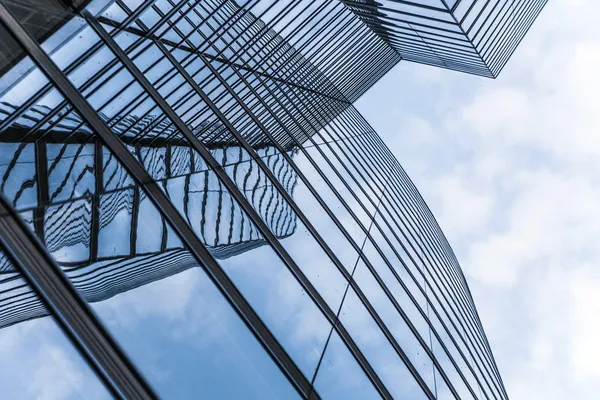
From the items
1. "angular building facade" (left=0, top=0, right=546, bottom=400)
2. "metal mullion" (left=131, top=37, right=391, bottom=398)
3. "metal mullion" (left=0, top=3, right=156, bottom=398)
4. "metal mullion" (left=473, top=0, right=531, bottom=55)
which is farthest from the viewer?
"metal mullion" (left=473, top=0, right=531, bottom=55)

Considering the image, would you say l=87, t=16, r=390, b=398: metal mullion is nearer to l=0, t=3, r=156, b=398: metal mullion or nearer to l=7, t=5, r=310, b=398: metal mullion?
l=7, t=5, r=310, b=398: metal mullion

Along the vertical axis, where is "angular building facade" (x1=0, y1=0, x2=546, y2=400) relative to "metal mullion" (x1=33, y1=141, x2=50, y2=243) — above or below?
below

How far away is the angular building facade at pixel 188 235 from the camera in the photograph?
12.9 ft

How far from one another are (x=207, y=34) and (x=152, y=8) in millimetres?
2407

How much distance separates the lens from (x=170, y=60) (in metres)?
10.4

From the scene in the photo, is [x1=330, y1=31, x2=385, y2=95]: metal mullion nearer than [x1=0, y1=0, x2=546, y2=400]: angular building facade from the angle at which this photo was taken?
No

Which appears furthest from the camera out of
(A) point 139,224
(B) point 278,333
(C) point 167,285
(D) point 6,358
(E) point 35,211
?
(B) point 278,333

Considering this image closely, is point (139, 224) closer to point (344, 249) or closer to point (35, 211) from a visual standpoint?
point (35, 211)

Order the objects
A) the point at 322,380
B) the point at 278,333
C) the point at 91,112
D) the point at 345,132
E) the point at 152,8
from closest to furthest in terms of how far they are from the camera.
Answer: the point at 91,112, the point at 278,333, the point at 322,380, the point at 152,8, the point at 345,132

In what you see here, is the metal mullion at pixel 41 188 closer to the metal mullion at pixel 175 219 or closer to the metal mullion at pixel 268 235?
the metal mullion at pixel 175 219

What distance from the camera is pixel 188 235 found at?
5660 millimetres

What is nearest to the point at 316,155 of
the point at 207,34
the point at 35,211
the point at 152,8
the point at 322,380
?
the point at 207,34

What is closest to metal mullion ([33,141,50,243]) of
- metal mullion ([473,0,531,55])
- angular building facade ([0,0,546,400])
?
angular building facade ([0,0,546,400])

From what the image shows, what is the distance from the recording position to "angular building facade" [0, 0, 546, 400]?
12.9ft
